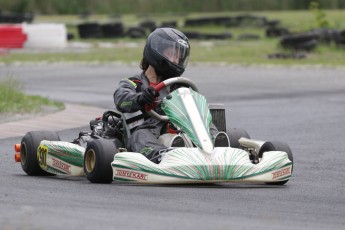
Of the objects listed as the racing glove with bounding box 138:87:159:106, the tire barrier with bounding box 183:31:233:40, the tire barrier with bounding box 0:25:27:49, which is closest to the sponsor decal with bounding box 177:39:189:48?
the racing glove with bounding box 138:87:159:106

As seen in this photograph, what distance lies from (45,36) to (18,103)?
53.5 ft

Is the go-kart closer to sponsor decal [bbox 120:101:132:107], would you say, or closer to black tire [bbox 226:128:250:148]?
black tire [bbox 226:128:250:148]

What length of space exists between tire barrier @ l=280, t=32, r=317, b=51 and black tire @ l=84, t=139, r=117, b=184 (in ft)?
59.1

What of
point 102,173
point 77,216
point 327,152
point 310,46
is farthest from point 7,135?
point 310,46

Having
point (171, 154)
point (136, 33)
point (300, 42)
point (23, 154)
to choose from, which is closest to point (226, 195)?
point (171, 154)

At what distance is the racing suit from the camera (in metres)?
7.62

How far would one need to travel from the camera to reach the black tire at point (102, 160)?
24.4ft

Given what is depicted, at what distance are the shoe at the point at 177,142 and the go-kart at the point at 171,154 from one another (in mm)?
44

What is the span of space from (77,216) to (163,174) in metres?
1.59

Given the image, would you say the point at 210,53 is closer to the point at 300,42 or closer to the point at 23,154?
the point at 300,42

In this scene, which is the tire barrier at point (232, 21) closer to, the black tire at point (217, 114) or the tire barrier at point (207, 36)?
the tire barrier at point (207, 36)

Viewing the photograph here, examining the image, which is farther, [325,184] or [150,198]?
[325,184]

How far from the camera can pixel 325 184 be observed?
789 cm

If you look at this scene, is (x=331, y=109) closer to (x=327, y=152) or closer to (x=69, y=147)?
(x=327, y=152)
